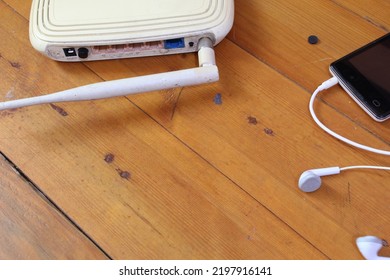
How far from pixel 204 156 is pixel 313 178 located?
135 mm

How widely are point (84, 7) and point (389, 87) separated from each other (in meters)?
0.41

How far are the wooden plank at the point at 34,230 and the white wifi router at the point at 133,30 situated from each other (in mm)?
114

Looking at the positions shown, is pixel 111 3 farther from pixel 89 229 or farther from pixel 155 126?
pixel 89 229

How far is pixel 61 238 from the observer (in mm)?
601

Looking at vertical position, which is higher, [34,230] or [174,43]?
[174,43]

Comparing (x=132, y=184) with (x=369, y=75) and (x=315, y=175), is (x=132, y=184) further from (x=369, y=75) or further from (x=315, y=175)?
(x=369, y=75)

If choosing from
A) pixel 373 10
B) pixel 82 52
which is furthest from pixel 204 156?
pixel 373 10

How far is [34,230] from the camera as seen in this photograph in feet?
1.98

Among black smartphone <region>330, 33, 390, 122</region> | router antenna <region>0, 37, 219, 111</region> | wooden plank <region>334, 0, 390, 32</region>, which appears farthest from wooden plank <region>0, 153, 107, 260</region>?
wooden plank <region>334, 0, 390, 32</region>

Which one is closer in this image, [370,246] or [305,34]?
[370,246]

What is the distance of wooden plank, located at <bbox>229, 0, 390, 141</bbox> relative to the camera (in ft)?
2.24

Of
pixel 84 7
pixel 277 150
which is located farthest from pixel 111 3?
pixel 277 150

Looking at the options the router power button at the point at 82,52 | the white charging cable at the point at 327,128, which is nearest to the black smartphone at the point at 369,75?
the white charging cable at the point at 327,128

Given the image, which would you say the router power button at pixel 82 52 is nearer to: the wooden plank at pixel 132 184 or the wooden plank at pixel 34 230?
the wooden plank at pixel 132 184
